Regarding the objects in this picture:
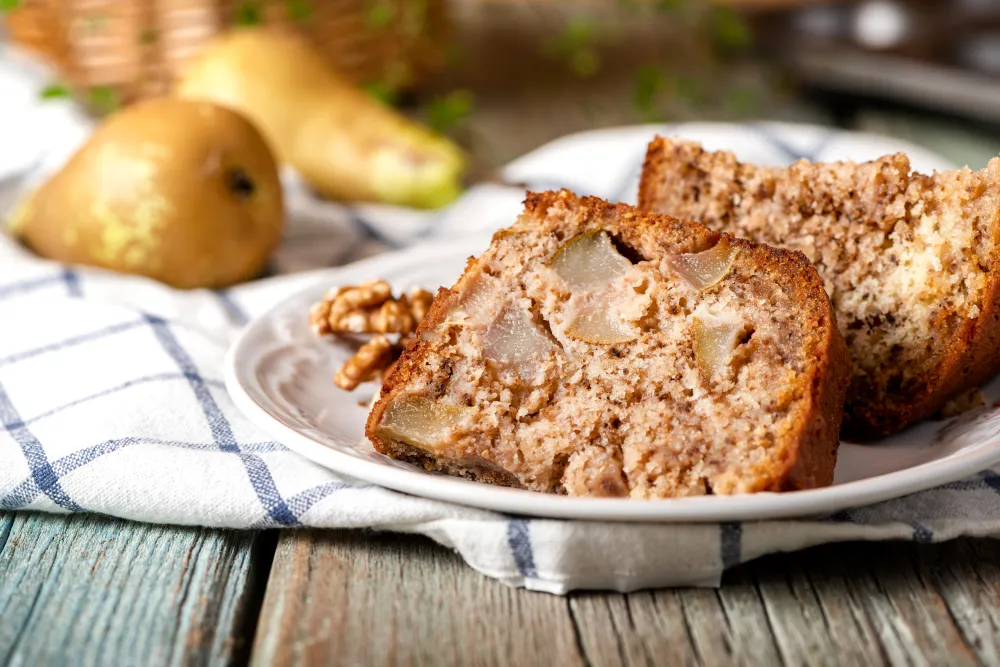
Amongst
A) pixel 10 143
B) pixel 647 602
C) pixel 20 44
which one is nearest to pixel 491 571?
pixel 647 602

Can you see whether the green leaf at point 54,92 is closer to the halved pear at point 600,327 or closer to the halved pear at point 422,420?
the halved pear at point 422,420

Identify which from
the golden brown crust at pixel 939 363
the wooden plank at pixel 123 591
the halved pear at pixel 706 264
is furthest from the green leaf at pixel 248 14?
the halved pear at pixel 706 264

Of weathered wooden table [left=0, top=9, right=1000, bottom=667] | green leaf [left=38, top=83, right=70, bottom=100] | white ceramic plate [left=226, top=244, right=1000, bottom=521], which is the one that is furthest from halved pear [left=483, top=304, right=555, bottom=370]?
green leaf [left=38, top=83, right=70, bottom=100]

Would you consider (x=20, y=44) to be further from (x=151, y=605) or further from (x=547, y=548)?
(x=547, y=548)

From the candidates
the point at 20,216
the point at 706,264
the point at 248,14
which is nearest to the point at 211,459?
the point at 706,264

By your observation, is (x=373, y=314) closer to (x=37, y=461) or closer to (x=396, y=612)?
(x=37, y=461)
